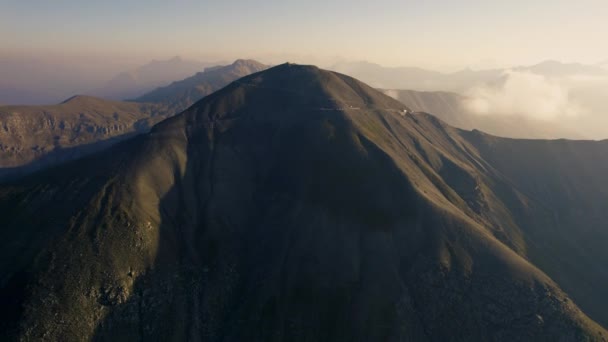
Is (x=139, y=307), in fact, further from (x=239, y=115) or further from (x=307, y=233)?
(x=239, y=115)

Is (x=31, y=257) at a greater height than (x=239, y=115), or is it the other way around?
(x=239, y=115)

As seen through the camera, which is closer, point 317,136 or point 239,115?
point 317,136

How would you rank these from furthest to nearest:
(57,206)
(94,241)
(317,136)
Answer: (317,136) < (57,206) < (94,241)

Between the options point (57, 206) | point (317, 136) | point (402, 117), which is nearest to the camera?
point (57, 206)

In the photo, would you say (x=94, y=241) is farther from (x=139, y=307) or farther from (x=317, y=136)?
(x=317, y=136)

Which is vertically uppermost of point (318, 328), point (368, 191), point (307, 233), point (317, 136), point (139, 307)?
point (317, 136)

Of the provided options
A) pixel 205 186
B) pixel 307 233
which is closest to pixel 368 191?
pixel 307 233
